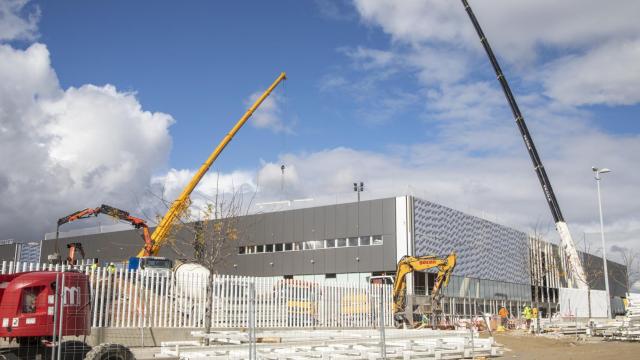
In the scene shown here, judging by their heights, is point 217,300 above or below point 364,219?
below

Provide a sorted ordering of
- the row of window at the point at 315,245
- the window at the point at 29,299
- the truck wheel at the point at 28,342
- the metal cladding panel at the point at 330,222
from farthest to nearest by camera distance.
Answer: the metal cladding panel at the point at 330,222
the row of window at the point at 315,245
the truck wheel at the point at 28,342
the window at the point at 29,299

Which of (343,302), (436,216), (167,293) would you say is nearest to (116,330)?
(167,293)

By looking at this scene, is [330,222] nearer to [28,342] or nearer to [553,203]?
[553,203]

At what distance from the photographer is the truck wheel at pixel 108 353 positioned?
1050cm

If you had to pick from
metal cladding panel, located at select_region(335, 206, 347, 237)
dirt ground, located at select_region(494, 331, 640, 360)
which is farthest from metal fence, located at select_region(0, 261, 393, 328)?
metal cladding panel, located at select_region(335, 206, 347, 237)

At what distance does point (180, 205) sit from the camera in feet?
128

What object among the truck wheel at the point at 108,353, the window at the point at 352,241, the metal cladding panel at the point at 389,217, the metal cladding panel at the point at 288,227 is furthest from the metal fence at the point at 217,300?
the metal cladding panel at the point at 288,227

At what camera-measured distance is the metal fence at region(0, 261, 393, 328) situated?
745 inches

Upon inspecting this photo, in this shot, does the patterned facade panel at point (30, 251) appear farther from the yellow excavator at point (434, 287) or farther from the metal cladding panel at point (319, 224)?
the yellow excavator at point (434, 287)

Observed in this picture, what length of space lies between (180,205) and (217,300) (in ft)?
54.5

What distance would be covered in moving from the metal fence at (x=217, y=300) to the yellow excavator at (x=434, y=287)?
1.84 feet

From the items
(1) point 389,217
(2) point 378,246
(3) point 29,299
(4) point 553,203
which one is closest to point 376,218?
(1) point 389,217

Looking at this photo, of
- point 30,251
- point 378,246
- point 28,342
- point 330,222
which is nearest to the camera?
point 28,342

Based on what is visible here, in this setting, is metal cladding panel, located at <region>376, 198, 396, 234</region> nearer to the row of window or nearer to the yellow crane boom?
the row of window
